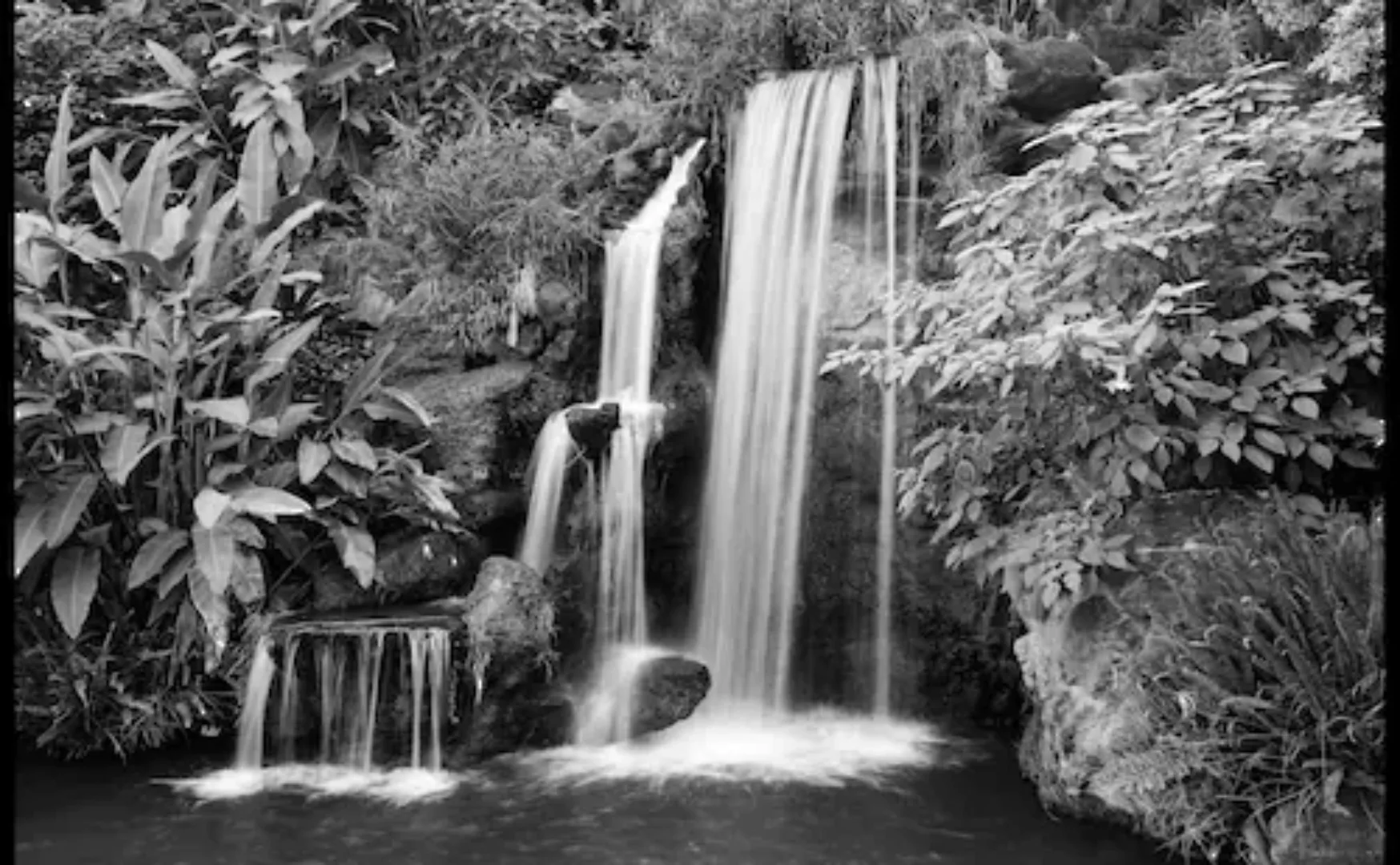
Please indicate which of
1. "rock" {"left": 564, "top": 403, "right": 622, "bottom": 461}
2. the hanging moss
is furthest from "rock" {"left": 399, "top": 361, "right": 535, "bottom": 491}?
the hanging moss

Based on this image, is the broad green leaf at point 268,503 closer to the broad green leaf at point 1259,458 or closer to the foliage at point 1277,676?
the foliage at point 1277,676

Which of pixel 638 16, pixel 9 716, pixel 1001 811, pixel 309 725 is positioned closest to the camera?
pixel 9 716

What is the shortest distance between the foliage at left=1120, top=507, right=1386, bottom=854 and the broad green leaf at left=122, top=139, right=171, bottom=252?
592 cm

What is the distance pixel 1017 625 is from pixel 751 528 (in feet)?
5.66

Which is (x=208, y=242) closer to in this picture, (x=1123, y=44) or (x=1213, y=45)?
(x=1123, y=44)

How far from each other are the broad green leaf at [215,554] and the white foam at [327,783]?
100cm

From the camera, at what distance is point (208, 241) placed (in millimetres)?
7082

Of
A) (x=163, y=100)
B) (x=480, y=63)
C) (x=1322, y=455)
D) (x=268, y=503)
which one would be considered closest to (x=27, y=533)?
(x=268, y=503)

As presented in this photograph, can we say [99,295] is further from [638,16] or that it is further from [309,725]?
[638,16]

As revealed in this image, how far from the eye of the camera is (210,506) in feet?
20.6

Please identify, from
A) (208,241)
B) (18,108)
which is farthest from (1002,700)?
(18,108)

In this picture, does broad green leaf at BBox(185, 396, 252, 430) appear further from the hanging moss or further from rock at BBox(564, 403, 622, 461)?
the hanging moss

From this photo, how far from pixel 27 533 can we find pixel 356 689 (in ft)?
6.35

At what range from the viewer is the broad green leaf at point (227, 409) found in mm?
6516
